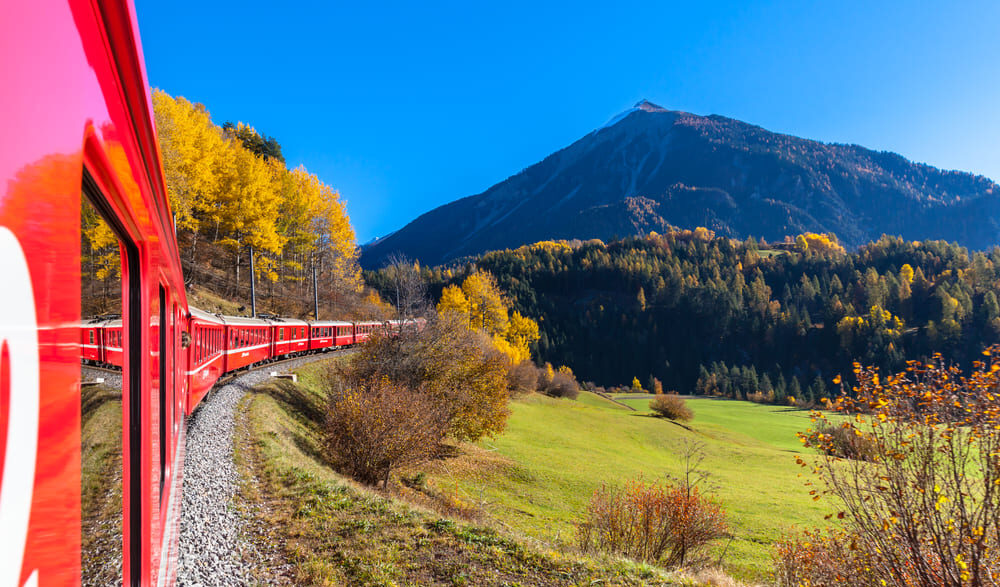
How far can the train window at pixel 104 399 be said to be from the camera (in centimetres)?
124

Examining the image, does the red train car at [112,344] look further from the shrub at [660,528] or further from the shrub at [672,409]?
the shrub at [672,409]

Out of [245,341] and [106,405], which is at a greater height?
[106,405]

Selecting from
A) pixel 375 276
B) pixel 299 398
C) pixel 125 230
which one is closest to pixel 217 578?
pixel 125 230

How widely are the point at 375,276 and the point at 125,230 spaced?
95692mm

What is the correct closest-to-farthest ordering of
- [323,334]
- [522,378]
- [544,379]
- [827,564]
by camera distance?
[827,564] → [323,334] → [522,378] → [544,379]

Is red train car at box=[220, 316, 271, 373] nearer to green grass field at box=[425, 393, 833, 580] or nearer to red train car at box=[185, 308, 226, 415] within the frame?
red train car at box=[185, 308, 226, 415]

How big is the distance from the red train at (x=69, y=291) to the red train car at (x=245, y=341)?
46.1ft

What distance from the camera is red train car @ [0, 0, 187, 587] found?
2.31ft

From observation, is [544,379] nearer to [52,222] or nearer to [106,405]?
[106,405]

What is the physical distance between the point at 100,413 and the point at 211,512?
7.50 metres

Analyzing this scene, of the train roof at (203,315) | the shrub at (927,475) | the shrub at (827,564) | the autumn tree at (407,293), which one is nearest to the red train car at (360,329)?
the autumn tree at (407,293)

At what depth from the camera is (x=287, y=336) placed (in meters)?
22.9

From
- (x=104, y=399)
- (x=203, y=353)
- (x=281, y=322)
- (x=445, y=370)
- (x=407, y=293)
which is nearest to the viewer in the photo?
(x=104, y=399)

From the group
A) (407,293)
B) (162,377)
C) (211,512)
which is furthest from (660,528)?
(407,293)
